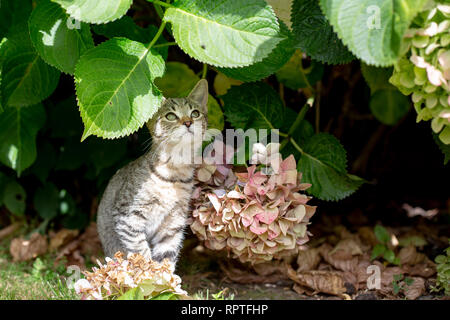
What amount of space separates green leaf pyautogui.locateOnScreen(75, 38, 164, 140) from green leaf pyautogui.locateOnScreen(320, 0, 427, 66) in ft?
1.67

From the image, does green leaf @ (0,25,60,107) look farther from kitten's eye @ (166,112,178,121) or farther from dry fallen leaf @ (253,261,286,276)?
dry fallen leaf @ (253,261,286,276)

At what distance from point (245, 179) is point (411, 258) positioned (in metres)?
0.80

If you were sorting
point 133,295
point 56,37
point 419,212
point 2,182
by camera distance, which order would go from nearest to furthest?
point 133,295 < point 56,37 < point 2,182 < point 419,212

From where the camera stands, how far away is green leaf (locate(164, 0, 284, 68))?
1.30m

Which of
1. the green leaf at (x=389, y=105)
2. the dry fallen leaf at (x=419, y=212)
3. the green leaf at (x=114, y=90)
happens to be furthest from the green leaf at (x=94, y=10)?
the dry fallen leaf at (x=419, y=212)

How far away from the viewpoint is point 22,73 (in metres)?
1.60

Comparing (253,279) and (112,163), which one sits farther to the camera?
(112,163)

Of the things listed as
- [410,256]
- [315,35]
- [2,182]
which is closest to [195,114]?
[315,35]

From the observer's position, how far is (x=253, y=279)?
1894 mm

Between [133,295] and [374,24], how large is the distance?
838 millimetres

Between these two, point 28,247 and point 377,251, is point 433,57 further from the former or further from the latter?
point 28,247

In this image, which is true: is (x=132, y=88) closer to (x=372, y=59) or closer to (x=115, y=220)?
(x=115, y=220)

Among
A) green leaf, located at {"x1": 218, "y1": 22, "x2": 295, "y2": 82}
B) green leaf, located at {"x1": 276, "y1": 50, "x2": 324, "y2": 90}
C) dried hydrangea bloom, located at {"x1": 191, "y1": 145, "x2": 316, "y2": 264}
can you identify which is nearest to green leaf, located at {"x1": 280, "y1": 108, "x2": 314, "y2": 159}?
green leaf, located at {"x1": 276, "y1": 50, "x2": 324, "y2": 90}

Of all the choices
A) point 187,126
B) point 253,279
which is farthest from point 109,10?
point 253,279
